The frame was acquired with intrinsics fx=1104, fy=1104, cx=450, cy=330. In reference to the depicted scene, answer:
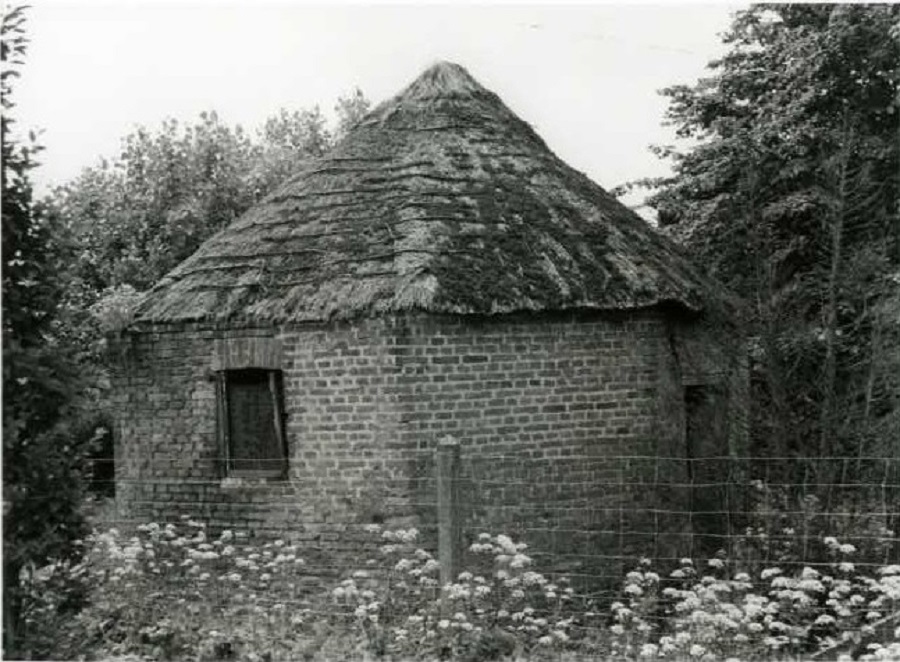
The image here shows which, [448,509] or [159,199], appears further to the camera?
[159,199]

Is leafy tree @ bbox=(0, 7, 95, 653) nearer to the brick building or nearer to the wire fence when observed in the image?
the wire fence

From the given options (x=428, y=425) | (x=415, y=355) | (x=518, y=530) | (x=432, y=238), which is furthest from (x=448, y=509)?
(x=432, y=238)

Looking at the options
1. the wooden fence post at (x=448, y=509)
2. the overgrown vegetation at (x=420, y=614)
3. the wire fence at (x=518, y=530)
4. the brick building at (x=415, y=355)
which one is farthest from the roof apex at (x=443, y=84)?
the wooden fence post at (x=448, y=509)

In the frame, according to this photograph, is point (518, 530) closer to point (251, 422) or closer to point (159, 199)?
point (251, 422)

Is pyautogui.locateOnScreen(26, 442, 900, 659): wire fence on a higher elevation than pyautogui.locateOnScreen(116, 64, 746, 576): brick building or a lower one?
lower

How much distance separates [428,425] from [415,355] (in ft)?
2.12

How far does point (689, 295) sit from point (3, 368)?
6926mm

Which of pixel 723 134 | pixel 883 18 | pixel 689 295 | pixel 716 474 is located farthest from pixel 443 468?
pixel 723 134

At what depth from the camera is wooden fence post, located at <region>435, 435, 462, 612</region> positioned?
8.45 metres

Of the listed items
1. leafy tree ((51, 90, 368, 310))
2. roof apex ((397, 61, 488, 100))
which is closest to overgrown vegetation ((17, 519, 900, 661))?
roof apex ((397, 61, 488, 100))

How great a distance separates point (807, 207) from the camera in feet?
57.4

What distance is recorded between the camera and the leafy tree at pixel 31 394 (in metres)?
6.78

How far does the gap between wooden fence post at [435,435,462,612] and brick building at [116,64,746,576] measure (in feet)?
2.61

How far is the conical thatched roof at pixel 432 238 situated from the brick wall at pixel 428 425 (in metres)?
0.30
